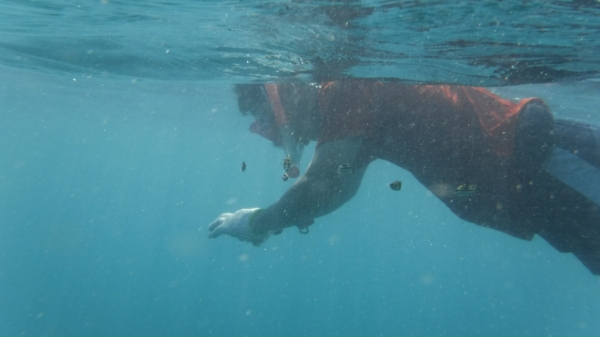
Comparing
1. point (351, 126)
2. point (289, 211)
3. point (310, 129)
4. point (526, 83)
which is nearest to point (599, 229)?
point (351, 126)

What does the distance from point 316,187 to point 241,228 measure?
1.25 m

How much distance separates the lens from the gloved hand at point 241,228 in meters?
4.68

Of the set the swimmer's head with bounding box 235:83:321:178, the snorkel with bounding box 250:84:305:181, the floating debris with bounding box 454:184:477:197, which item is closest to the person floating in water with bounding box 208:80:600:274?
the floating debris with bounding box 454:184:477:197

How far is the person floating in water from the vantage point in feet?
11.0

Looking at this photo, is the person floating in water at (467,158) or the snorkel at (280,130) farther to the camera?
the snorkel at (280,130)

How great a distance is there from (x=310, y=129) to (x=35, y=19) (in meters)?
7.27

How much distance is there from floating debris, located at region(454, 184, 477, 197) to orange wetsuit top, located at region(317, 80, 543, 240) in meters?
0.04

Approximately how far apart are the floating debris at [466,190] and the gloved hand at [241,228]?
2.30 metres

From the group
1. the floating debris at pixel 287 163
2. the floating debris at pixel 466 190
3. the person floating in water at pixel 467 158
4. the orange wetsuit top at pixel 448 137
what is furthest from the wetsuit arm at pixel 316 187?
the floating debris at pixel 466 190

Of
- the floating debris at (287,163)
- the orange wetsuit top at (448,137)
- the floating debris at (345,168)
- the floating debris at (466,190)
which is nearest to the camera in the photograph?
the orange wetsuit top at (448,137)

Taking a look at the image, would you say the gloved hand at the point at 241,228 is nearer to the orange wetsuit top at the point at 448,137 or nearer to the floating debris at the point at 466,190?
the orange wetsuit top at the point at 448,137

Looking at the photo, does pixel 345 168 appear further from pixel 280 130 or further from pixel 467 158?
pixel 280 130

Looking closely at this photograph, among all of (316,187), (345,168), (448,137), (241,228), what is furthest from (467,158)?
(241,228)

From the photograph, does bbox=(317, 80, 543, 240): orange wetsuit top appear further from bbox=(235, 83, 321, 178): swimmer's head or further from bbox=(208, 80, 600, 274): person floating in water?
bbox=(235, 83, 321, 178): swimmer's head
